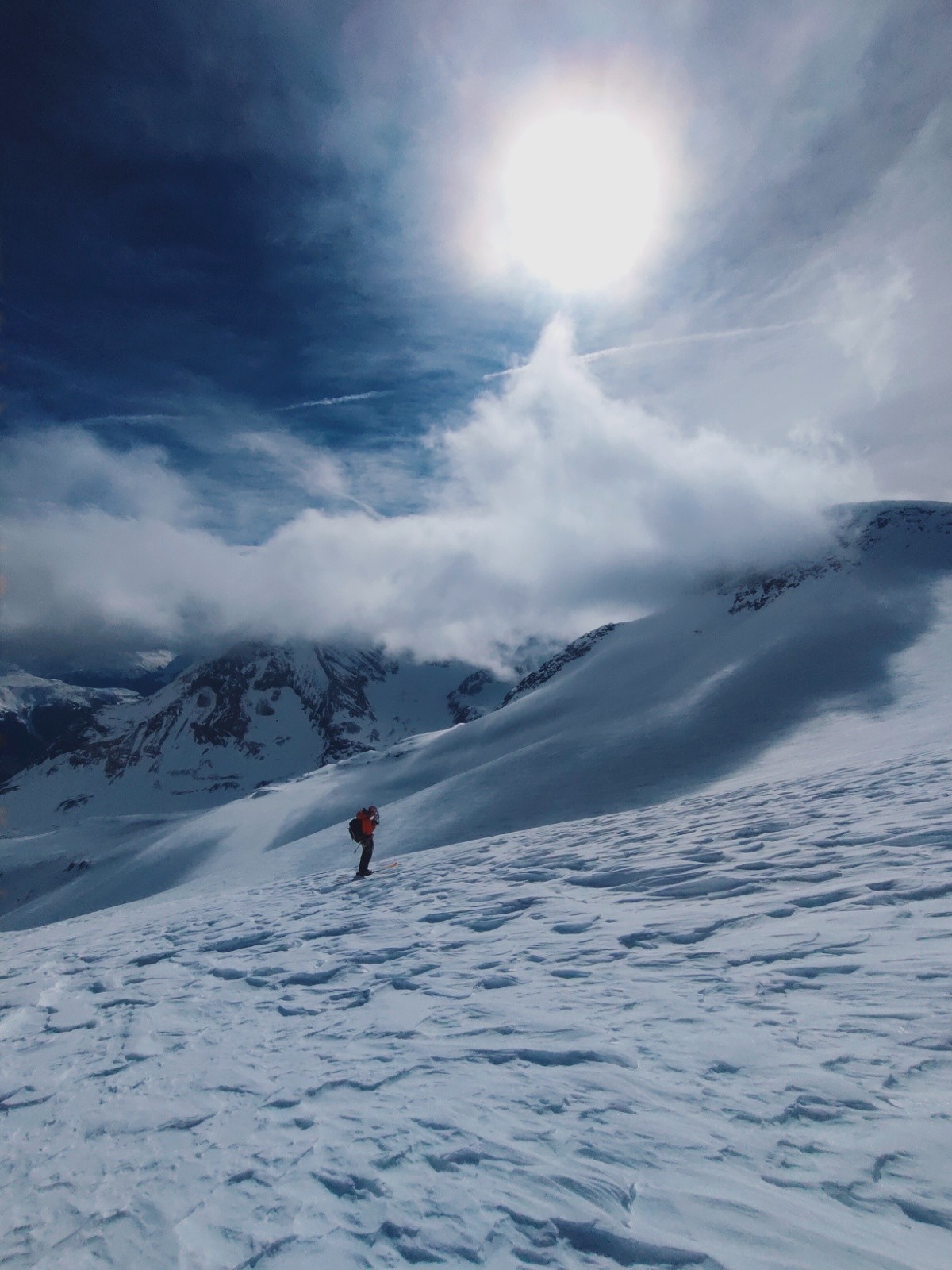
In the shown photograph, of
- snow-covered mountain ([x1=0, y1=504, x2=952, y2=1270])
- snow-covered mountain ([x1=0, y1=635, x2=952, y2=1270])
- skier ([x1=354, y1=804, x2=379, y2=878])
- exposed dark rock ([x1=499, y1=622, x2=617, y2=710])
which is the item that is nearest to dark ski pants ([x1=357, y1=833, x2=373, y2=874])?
skier ([x1=354, y1=804, x2=379, y2=878])

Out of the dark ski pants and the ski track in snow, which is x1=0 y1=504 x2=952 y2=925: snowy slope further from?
the dark ski pants

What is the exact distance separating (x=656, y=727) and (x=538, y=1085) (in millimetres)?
33215

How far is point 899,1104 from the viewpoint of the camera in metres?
3.33

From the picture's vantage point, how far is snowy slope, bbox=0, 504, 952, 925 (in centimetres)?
2686

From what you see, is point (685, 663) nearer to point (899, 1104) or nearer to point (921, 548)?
point (921, 548)

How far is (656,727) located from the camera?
1404 inches

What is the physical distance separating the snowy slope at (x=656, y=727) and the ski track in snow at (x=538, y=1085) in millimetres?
10602

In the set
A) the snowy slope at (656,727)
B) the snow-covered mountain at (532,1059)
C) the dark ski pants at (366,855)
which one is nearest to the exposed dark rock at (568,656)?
the snowy slope at (656,727)

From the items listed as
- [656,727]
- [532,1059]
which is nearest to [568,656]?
[656,727]

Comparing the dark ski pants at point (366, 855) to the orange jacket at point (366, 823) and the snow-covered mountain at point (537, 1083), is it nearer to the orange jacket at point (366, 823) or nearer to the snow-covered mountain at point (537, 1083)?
the orange jacket at point (366, 823)

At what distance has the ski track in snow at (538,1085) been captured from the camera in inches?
117

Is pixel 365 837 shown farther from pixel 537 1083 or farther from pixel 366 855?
pixel 537 1083

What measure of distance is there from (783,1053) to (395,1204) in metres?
2.66

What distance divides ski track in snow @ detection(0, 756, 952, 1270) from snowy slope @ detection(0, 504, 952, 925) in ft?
34.8
